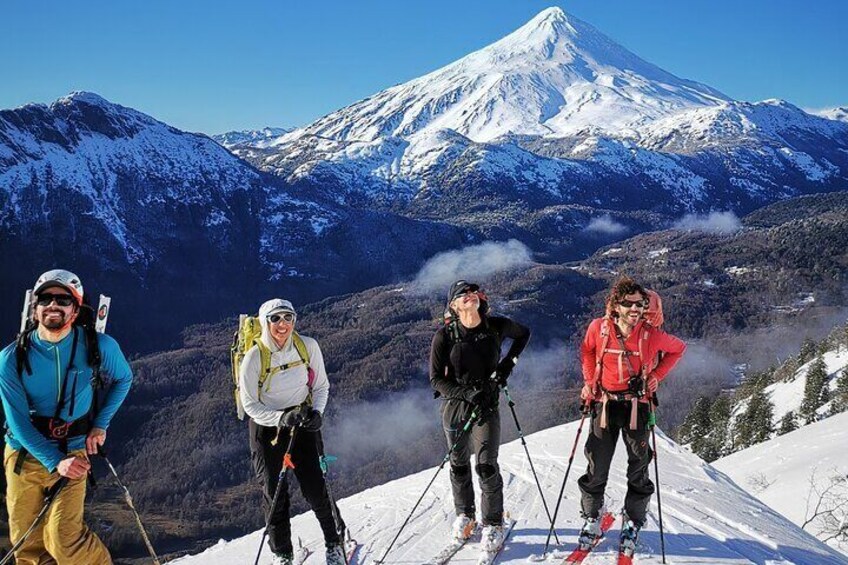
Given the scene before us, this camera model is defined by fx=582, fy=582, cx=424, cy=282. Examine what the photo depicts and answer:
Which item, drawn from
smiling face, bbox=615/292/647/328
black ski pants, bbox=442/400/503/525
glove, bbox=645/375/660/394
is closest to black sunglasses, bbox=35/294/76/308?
black ski pants, bbox=442/400/503/525

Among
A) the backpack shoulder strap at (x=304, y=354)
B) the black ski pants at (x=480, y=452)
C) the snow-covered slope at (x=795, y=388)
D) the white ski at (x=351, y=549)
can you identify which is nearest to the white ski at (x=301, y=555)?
the white ski at (x=351, y=549)

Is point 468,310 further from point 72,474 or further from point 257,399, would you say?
point 72,474

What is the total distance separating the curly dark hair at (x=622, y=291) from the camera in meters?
6.57

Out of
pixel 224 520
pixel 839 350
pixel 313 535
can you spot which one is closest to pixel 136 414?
pixel 224 520

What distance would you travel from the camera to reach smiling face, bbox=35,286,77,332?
17.3ft

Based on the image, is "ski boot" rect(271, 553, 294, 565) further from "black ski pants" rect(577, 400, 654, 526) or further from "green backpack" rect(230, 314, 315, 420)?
"black ski pants" rect(577, 400, 654, 526)

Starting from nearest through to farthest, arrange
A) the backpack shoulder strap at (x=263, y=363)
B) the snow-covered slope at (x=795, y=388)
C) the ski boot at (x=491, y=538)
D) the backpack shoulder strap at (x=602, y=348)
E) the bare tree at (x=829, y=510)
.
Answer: the backpack shoulder strap at (x=263, y=363), the backpack shoulder strap at (x=602, y=348), the ski boot at (x=491, y=538), the bare tree at (x=829, y=510), the snow-covered slope at (x=795, y=388)

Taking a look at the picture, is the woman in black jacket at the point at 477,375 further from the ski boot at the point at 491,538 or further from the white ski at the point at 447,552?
the white ski at the point at 447,552

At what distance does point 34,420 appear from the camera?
535 cm

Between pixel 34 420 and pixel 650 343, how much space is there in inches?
252

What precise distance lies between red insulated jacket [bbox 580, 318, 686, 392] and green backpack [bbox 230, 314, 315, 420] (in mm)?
3296

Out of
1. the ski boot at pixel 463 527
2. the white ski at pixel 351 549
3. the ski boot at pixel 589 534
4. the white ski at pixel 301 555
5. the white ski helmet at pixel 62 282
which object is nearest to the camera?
the white ski helmet at pixel 62 282

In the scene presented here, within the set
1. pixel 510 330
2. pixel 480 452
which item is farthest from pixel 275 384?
pixel 510 330

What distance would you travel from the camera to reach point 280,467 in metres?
6.51
